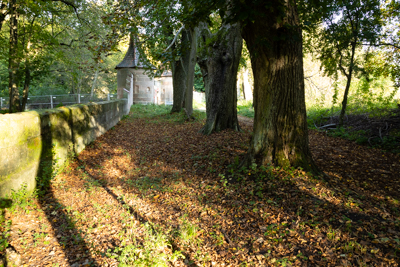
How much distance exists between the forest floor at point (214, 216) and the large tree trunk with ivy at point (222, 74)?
9.11 feet

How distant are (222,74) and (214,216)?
5904 millimetres

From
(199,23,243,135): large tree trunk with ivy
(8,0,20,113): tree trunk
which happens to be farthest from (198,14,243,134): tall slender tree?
(8,0,20,113): tree trunk

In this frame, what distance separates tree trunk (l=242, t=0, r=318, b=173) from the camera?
4535mm

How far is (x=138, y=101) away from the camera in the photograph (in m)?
27.9

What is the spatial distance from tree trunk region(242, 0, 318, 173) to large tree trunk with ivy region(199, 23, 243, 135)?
12.5 feet

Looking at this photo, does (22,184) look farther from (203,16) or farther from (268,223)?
(203,16)

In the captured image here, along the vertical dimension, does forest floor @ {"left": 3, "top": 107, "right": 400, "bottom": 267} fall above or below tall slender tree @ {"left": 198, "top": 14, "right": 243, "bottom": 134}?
below

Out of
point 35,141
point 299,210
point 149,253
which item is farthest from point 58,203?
point 299,210

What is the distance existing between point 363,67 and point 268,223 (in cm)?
830

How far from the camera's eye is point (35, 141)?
4.65m

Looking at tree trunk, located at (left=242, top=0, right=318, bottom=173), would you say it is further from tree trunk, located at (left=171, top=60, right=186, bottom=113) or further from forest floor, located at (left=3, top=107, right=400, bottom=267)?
tree trunk, located at (left=171, top=60, right=186, bottom=113)

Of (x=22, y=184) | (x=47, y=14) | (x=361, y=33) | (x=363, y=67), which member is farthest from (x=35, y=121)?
(x=47, y=14)

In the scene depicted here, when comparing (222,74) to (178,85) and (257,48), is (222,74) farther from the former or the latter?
(178,85)

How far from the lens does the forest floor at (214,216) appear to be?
10.1ft
